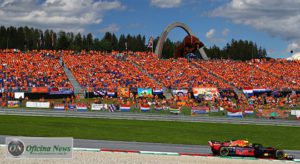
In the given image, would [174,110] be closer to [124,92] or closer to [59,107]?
[59,107]

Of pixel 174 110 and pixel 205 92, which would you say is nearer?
pixel 174 110

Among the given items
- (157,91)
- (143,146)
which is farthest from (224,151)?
(157,91)

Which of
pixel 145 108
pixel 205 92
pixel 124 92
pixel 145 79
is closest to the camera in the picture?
pixel 145 108

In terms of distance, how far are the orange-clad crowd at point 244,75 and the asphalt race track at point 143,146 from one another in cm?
4018

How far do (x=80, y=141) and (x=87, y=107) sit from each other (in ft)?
65.3

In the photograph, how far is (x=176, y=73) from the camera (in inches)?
2803

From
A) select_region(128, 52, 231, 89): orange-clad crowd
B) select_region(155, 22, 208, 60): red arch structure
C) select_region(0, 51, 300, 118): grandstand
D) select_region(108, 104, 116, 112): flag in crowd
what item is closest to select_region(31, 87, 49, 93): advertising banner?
select_region(0, 51, 300, 118): grandstand

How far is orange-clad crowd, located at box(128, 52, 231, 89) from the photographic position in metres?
65.9

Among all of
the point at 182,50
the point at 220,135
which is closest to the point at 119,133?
the point at 220,135

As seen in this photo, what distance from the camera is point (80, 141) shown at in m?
28.6

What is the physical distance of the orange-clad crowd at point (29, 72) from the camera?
189ft

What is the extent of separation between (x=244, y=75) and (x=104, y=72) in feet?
79.6

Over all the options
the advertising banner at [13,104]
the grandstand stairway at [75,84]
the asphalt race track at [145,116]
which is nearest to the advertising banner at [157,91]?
the grandstand stairway at [75,84]

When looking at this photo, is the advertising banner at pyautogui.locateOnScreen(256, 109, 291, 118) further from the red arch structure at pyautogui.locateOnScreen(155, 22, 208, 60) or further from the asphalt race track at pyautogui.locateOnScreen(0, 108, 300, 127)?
the red arch structure at pyautogui.locateOnScreen(155, 22, 208, 60)
